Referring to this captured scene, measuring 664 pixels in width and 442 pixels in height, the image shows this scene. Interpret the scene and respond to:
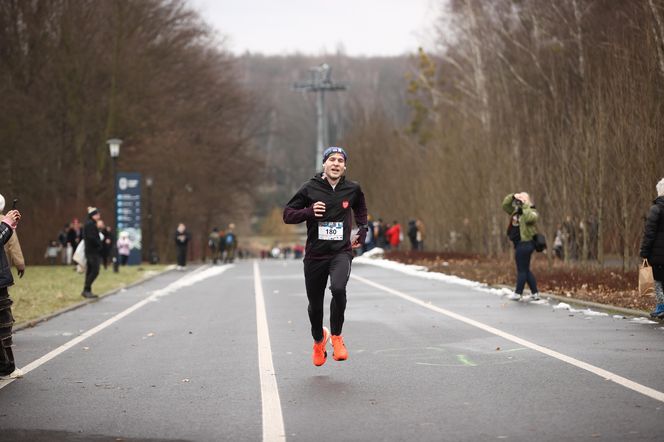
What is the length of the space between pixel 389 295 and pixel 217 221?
53.8m

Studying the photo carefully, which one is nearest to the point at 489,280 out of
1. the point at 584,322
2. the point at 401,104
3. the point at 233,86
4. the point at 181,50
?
the point at 584,322

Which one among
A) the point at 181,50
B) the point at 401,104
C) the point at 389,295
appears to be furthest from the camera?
the point at 401,104

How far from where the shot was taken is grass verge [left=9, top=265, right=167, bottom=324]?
67.7ft

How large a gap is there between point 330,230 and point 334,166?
60cm

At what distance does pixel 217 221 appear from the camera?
7744 centimetres

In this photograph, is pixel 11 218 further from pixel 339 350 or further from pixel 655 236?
pixel 655 236

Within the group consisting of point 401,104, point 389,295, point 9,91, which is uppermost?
point 401,104

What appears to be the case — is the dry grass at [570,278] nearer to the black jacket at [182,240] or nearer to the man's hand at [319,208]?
the man's hand at [319,208]

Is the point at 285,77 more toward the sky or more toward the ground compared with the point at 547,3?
more toward the sky

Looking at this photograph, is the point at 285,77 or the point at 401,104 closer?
the point at 401,104

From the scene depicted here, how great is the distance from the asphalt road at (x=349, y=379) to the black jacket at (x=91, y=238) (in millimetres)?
4950

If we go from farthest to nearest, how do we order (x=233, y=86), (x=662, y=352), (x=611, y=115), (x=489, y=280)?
1. (x=233, y=86)
2. (x=489, y=280)
3. (x=611, y=115)
4. (x=662, y=352)

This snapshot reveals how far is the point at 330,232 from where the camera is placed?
37.0 ft

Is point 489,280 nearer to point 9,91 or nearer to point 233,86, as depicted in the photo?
point 9,91
